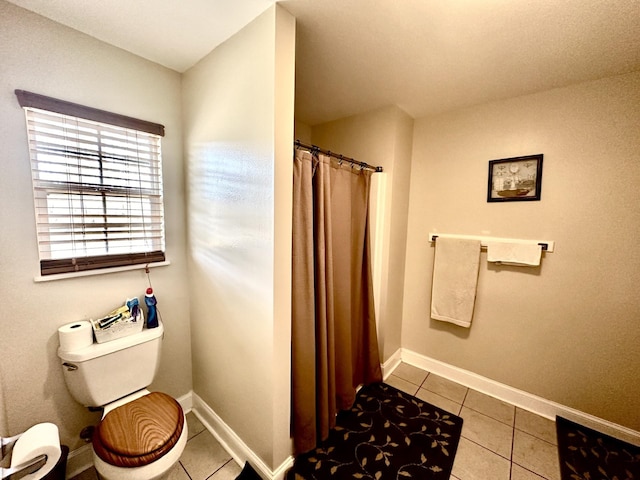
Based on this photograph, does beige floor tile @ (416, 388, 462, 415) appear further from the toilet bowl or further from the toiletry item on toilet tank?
the toiletry item on toilet tank

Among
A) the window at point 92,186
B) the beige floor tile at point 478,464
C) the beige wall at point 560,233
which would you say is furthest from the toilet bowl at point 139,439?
the beige wall at point 560,233

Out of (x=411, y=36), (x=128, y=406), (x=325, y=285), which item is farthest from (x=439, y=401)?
(x=411, y=36)

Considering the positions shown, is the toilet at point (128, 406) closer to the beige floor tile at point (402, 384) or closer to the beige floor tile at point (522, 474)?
the beige floor tile at point (402, 384)

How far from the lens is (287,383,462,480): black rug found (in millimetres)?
1366

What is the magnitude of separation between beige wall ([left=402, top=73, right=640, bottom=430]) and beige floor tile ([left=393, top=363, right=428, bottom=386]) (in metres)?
0.29

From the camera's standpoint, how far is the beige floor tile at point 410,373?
2177 millimetres

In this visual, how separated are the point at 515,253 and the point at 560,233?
283 mm

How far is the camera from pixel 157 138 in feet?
5.07

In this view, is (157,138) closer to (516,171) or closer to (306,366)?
(306,366)

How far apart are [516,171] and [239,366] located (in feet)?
7.54

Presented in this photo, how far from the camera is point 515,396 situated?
1.90m

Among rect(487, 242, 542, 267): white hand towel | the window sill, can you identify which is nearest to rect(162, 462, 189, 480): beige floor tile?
the window sill

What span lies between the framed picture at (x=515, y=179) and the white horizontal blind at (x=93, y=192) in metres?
2.38

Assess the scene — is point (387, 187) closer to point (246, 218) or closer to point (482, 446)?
point (246, 218)
